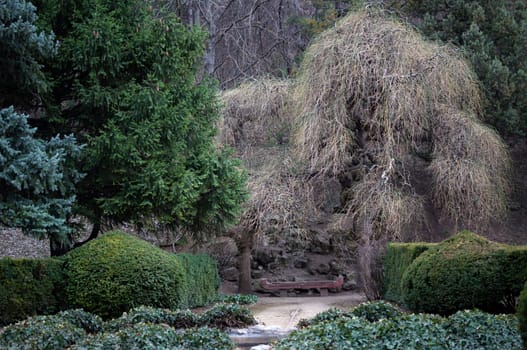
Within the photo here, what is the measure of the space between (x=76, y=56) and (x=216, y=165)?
10.8 ft

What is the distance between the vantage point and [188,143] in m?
12.7

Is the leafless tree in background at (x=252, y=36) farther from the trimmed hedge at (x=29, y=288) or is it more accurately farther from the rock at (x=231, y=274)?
the trimmed hedge at (x=29, y=288)

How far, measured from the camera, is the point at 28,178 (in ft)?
30.0

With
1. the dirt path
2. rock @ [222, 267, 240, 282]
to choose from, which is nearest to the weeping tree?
the dirt path

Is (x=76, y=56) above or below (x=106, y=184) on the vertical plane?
above

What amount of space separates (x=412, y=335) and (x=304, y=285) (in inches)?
466

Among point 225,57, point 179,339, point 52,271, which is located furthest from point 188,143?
point 225,57

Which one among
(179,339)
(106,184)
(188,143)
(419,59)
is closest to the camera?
(179,339)

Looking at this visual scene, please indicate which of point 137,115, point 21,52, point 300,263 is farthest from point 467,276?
point 300,263

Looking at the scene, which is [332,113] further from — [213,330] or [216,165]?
[213,330]

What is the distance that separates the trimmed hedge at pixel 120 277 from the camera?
9.59 metres

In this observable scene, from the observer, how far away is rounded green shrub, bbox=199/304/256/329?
905 centimetres

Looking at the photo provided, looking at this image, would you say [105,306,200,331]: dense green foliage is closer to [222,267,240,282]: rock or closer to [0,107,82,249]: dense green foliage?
[0,107,82,249]: dense green foliage

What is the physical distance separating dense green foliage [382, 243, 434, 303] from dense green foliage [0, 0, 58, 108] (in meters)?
7.47
